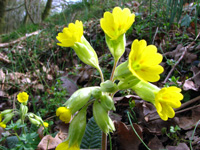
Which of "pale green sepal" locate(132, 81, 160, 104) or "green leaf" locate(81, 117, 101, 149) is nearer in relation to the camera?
"pale green sepal" locate(132, 81, 160, 104)

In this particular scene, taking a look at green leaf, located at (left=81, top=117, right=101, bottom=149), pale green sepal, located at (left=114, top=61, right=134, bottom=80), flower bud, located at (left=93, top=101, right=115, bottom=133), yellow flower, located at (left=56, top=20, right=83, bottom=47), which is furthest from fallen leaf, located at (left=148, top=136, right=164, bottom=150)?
yellow flower, located at (left=56, top=20, right=83, bottom=47)

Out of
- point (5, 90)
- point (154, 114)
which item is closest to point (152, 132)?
point (154, 114)

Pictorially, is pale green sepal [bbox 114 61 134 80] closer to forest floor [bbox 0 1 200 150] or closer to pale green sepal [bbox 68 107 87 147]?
pale green sepal [bbox 68 107 87 147]

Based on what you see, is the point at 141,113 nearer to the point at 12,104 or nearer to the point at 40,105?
the point at 40,105

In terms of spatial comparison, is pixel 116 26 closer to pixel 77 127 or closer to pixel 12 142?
pixel 77 127

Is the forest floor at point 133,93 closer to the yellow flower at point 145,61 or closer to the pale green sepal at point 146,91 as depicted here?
the pale green sepal at point 146,91

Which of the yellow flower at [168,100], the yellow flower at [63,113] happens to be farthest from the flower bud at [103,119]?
the yellow flower at [168,100]

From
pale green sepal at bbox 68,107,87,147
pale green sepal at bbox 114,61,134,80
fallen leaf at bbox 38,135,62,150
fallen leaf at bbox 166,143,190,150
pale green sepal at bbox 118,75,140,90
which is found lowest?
fallen leaf at bbox 166,143,190,150
